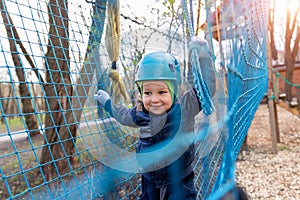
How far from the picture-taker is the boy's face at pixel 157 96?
84 centimetres

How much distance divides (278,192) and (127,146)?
1898 mm

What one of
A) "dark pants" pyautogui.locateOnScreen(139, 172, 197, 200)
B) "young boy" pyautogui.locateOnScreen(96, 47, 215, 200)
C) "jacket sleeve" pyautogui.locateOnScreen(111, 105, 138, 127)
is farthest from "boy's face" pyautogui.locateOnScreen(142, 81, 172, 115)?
"dark pants" pyautogui.locateOnScreen(139, 172, 197, 200)

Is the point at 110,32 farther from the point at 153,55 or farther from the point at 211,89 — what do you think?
the point at 211,89

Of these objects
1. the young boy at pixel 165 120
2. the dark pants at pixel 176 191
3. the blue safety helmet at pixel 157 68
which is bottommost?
the dark pants at pixel 176 191

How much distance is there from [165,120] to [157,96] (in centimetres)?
8

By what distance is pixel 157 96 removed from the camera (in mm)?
843

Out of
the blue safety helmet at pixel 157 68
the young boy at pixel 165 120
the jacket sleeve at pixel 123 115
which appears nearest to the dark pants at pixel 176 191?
the young boy at pixel 165 120

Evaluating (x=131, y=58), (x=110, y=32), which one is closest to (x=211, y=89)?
(x=110, y=32)

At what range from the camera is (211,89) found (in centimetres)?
85

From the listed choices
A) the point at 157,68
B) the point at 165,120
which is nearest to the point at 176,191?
the point at 165,120

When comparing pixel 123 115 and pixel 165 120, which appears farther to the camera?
pixel 123 115

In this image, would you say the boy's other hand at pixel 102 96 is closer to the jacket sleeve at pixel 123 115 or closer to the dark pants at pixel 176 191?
the jacket sleeve at pixel 123 115

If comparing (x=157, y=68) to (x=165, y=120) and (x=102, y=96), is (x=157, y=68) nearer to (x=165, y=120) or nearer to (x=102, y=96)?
(x=165, y=120)

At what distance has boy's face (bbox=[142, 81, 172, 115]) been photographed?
84 cm
